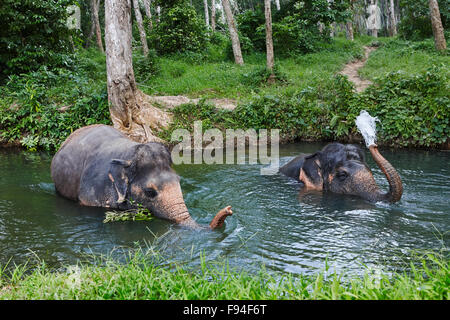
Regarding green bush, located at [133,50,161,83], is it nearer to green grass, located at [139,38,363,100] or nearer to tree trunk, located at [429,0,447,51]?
green grass, located at [139,38,363,100]

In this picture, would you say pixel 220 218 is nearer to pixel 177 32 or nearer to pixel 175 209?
pixel 175 209

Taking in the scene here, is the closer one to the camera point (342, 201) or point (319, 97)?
point (342, 201)

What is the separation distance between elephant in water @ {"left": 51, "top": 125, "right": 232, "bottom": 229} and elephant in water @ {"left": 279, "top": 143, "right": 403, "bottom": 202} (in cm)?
310

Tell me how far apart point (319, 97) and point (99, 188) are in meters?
10.1

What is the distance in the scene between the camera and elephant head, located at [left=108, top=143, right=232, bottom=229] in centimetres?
696

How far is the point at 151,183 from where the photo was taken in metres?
7.11

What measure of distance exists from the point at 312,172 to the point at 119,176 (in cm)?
406

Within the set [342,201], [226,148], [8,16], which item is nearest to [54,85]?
[8,16]

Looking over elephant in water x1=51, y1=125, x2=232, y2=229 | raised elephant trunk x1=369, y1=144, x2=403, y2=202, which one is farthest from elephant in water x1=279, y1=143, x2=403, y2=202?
elephant in water x1=51, y1=125, x2=232, y2=229

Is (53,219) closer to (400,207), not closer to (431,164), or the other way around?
(400,207)

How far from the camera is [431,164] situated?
1118 cm

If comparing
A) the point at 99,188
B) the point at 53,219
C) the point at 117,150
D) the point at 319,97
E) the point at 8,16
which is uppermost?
the point at 8,16

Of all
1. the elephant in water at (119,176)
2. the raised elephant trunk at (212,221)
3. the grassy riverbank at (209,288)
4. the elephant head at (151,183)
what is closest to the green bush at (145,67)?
the elephant in water at (119,176)

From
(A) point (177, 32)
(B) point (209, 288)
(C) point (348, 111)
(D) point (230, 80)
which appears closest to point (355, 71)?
(D) point (230, 80)
